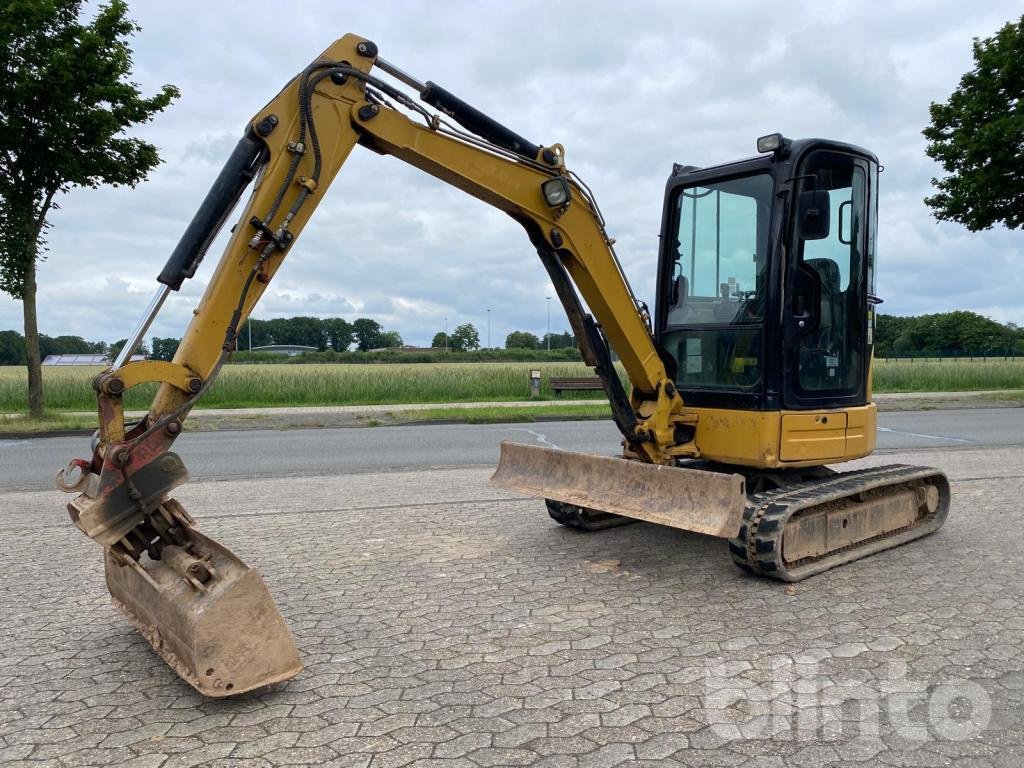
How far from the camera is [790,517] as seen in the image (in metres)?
5.25

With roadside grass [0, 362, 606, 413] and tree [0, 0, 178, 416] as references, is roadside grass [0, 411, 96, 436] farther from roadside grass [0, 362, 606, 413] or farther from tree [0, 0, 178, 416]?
roadside grass [0, 362, 606, 413]

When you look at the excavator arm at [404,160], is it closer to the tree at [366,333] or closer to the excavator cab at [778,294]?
the excavator cab at [778,294]

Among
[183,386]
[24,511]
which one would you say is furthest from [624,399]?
[24,511]

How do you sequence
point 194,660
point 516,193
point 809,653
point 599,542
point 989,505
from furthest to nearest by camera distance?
point 989,505
point 599,542
point 516,193
point 809,653
point 194,660

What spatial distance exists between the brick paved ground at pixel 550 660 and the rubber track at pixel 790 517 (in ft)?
0.41

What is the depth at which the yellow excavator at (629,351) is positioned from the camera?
13.0ft

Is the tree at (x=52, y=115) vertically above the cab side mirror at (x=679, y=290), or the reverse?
the tree at (x=52, y=115)

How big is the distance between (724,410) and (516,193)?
222 centimetres

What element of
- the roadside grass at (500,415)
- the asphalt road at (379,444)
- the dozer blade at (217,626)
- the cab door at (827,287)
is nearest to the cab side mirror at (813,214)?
the cab door at (827,287)

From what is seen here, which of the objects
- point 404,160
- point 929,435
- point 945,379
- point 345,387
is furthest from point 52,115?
point 945,379

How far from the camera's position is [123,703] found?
3674 millimetres

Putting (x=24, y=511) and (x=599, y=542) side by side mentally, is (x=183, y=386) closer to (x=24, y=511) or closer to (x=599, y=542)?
(x=599, y=542)

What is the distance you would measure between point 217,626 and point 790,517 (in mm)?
3527

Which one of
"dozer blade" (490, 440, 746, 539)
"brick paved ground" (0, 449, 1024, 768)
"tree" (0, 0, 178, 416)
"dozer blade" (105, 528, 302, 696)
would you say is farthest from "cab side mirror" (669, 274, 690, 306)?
"tree" (0, 0, 178, 416)
